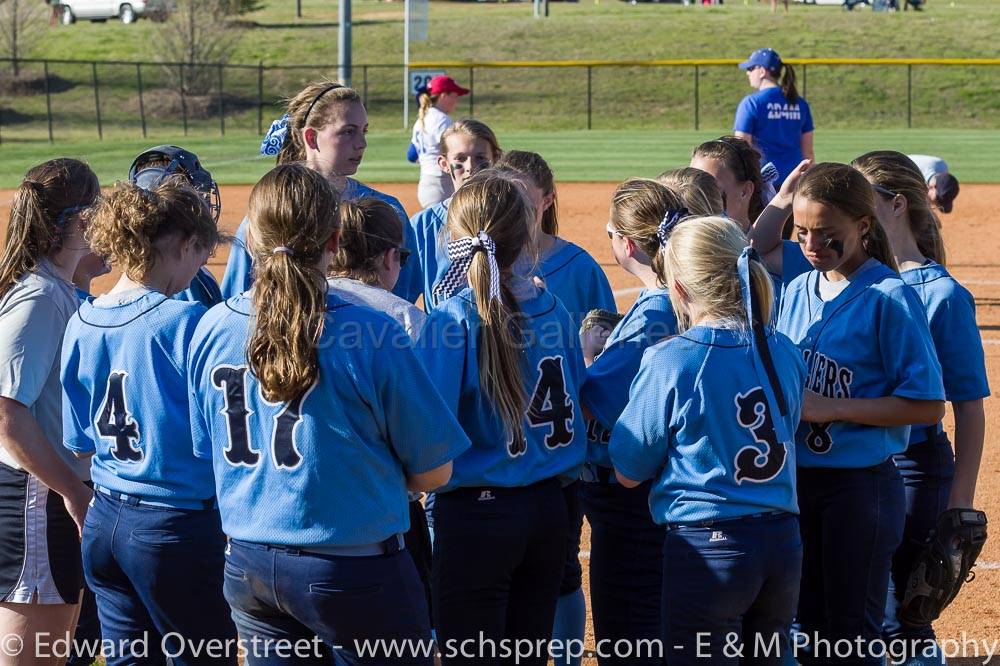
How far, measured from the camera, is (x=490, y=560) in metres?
3.30

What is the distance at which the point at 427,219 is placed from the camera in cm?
511

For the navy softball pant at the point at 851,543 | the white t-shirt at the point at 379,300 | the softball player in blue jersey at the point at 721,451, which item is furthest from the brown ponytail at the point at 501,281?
the navy softball pant at the point at 851,543

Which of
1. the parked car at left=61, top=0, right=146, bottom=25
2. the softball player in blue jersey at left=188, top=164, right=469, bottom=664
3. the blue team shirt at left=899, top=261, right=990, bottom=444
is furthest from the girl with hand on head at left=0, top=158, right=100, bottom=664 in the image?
the parked car at left=61, top=0, right=146, bottom=25

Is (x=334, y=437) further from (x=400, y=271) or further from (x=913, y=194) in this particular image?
(x=913, y=194)

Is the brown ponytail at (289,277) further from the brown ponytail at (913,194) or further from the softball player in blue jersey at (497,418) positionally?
the brown ponytail at (913,194)

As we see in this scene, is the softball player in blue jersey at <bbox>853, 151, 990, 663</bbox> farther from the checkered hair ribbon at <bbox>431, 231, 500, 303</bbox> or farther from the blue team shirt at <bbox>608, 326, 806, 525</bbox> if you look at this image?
the checkered hair ribbon at <bbox>431, 231, 500, 303</bbox>

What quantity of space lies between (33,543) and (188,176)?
4.66 feet

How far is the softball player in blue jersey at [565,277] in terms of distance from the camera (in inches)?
162

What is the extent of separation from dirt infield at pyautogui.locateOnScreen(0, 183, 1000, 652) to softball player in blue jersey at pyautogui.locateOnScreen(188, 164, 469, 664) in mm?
1190

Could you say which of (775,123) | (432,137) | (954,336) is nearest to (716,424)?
(954,336)

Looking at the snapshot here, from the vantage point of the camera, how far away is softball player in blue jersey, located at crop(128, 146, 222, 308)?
3.99 m

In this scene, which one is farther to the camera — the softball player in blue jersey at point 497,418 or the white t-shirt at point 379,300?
the softball player in blue jersey at point 497,418

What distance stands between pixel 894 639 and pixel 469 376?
1.88m

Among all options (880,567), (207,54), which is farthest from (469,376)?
(207,54)
